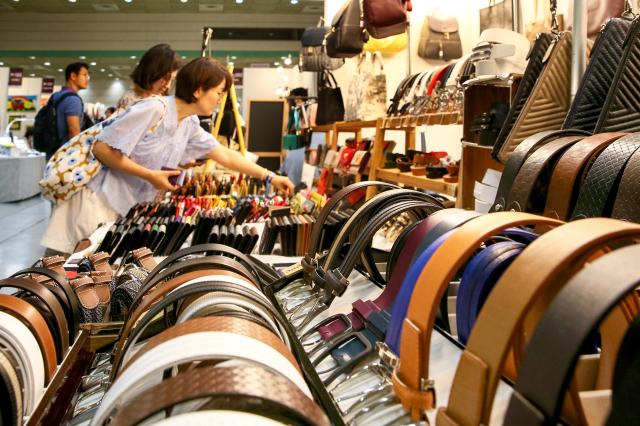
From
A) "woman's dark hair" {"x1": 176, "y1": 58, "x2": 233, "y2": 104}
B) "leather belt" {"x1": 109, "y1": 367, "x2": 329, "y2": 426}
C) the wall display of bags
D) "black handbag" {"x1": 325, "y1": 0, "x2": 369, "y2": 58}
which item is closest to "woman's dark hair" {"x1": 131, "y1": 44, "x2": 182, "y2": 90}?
"woman's dark hair" {"x1": 176, "y1": 58, "x2": 233, "y2": 104}

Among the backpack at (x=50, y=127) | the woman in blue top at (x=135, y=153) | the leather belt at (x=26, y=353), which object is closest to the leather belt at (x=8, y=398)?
the leather belt at (x=26, y=353)

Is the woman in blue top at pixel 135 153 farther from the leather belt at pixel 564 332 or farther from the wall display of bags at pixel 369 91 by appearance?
the leather belt at pixel 564 332

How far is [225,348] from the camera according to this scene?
539mm

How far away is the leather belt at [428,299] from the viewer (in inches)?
23.9

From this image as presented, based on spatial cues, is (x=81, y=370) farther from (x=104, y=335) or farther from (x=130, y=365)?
(x=130, y=365)

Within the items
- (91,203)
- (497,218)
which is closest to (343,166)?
(91,203)

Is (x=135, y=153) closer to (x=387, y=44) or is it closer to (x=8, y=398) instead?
(x=8, y=398)

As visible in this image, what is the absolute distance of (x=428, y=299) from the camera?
0.61 meters

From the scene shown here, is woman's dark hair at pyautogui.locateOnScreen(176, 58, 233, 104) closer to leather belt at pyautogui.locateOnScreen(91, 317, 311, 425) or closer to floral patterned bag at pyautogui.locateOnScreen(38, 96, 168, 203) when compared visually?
floral patterned bag at pyautogui.locateOnScreen(38, 96, 168, 203)

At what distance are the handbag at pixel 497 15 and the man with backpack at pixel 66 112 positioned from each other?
12.3 feet

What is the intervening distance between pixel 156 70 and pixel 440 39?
9.16 feet

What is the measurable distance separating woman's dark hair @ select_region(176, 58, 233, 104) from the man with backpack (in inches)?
123

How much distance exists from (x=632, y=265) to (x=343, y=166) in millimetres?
4632

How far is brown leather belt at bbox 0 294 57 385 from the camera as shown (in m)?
0.83
